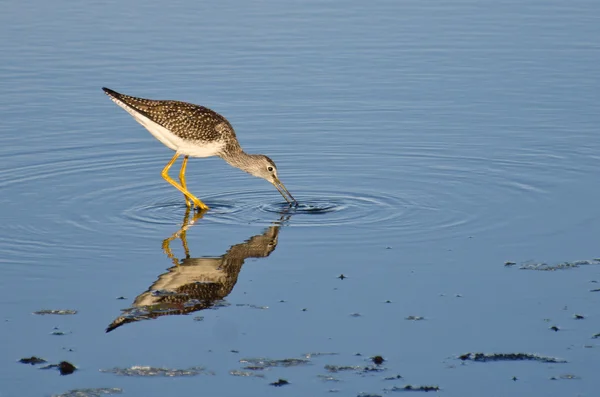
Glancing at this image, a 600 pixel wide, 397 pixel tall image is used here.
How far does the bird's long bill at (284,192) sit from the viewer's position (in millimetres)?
13133

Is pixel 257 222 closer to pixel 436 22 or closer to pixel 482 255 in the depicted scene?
pixel 482 255

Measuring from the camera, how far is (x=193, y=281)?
34.0ft

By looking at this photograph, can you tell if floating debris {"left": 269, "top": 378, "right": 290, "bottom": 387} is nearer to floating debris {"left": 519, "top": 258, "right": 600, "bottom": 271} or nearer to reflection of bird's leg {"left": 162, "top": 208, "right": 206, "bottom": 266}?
reflection of bird's leg {"left": 162, "top": 208, "right": 206, "bottom": 266}

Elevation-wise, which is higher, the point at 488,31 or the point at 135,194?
the point at 488,31

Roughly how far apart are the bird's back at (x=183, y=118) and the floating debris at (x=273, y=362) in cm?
581

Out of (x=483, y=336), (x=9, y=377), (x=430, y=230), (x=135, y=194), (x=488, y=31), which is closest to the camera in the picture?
(x=9, y=377)

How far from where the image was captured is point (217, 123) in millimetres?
13891

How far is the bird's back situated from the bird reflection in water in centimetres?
193

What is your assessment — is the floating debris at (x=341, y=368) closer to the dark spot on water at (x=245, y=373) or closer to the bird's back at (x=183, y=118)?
the dark spot on water at (x=245, y=373)

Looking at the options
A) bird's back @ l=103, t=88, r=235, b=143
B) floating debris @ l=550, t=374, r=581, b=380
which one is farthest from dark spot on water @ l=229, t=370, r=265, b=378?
bird's back @ l=103, t=88, r=235, b=143

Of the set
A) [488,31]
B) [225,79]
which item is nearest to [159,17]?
[225,79]

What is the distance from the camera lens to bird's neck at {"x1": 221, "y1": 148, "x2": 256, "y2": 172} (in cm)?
1377

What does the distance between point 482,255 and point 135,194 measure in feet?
15.7

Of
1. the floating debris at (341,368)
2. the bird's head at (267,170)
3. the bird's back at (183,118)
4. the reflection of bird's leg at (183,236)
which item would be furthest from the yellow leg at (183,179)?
the floating debris at (341,368)
